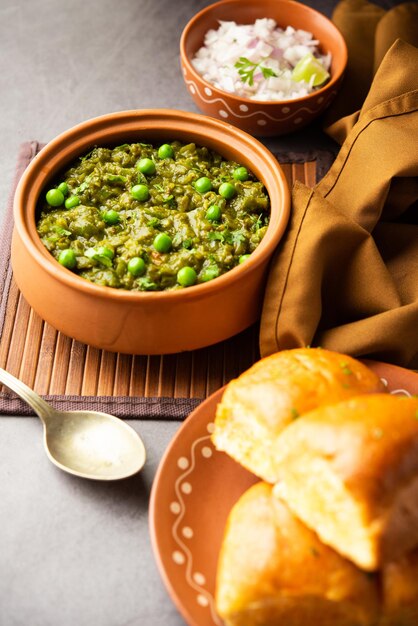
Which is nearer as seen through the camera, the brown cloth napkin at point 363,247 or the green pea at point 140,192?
the brown cloth napkin at point 363,247

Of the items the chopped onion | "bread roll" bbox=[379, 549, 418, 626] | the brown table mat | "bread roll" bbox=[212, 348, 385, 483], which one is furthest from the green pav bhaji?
"bread roll" bbox=[379, 549, 418, 626]

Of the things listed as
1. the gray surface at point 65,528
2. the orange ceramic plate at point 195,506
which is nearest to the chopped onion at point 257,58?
the gray surface at point 65,528

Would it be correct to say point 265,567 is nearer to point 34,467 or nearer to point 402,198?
point 34,467

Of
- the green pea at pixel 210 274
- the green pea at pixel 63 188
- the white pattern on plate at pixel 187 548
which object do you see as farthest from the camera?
the green pea at pixel 63 188

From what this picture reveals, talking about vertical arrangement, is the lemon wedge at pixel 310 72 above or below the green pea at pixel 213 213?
above

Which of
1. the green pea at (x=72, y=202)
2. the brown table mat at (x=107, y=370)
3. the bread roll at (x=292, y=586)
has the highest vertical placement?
the green pea at (x=72, y=202)

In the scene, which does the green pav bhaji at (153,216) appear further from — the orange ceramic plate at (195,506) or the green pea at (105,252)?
the orange ceramic plate at (195,506)

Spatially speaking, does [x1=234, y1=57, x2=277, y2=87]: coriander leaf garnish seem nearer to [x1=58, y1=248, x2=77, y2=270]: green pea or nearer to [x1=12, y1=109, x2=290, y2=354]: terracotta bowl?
[x1=12, y1=109, x2=290, y2=354]: terracotta bowl
